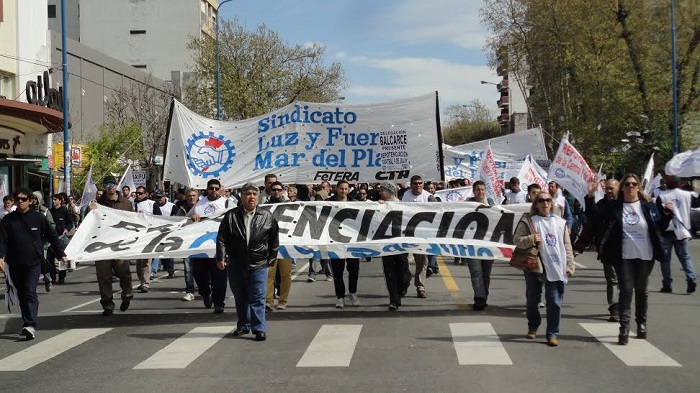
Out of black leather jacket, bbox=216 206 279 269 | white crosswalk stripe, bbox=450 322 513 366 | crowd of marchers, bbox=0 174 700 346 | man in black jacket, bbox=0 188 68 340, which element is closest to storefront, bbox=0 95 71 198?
crowd of marchers, bbox=0 174 700 346

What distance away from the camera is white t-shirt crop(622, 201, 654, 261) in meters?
9.95

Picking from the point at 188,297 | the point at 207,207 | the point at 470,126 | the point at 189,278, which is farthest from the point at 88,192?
the point at 470,126

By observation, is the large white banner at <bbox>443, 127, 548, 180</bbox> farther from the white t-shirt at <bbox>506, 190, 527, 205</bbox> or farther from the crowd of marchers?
the crowd of marchers

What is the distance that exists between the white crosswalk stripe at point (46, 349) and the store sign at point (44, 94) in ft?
69.5

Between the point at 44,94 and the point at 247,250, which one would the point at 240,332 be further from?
the point at 44,94

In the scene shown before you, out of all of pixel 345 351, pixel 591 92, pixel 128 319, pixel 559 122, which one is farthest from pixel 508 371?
pixel 559 122

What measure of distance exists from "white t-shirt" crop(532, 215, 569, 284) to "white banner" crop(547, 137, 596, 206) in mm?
5148

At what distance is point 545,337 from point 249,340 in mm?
3183

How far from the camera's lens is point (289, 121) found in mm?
15328

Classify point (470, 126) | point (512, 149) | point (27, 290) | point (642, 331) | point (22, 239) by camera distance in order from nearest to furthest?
point (642, 331)
point (27, 290)
point (22, 239)
point (512, 149)
point (470, 126)

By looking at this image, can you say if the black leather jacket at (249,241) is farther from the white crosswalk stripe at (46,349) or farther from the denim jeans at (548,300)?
the denim jeans at (548,300)

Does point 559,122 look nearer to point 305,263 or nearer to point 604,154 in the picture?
point 604,154

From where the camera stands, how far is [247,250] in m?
10.7

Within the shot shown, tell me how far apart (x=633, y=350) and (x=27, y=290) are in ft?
22.1
